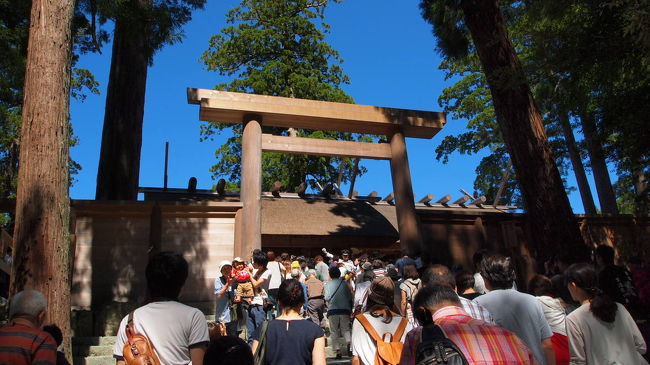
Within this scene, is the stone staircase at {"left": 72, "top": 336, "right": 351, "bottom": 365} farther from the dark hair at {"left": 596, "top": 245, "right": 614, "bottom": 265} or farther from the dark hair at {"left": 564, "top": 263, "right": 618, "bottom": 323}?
the dark hair at {"left": 564, "top": 263, "right": 618, "bottom": 323}

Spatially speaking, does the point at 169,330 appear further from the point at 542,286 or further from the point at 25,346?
the point at 542,286

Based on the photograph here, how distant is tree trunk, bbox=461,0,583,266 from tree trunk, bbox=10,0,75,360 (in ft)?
20.5

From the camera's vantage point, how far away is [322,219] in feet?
49.9

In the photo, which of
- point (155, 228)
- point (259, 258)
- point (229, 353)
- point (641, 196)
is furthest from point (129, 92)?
point (641, 196)

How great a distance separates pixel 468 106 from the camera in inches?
886

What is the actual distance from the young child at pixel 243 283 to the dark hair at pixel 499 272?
161 inches

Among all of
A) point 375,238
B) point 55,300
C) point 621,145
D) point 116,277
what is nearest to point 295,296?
point 55,300

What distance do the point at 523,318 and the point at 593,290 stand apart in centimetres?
76

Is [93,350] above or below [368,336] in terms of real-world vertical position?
below

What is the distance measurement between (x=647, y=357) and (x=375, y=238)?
11.1 metres

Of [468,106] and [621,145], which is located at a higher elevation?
[468,106]

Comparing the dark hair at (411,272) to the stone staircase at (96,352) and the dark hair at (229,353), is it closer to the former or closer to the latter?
the stone staircase at (96,352)

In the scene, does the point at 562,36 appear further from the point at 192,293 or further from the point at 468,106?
the point at 468,106

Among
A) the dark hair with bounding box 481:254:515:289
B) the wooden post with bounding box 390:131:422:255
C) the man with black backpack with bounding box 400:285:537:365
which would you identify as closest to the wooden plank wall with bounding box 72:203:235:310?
the wooden post with bounding box 390:131:422:255
